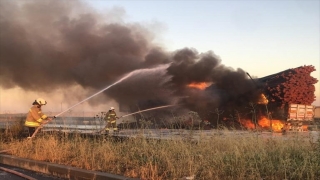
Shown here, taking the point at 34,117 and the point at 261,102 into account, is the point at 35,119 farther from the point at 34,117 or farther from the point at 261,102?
the point at 261,102

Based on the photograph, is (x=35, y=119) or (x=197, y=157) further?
(x=35, y=119)

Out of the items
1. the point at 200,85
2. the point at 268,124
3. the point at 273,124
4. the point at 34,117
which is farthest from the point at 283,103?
the point at 34,117

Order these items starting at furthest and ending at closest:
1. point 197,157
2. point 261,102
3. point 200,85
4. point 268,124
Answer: point 200,85 → point 261,102 → point 268,124 → point 197,157

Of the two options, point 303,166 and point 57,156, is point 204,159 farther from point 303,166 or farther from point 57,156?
point 57,156

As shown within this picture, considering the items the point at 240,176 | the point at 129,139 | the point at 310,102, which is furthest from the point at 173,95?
the point at 240,176

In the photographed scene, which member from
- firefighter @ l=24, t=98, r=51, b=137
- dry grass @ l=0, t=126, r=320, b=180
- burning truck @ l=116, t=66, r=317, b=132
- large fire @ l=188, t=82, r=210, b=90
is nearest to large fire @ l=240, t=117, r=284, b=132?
burning truck @ l=116, t=66, r=317, b=132

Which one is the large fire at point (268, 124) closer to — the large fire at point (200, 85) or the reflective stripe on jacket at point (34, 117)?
the large fire at point (200, 85)

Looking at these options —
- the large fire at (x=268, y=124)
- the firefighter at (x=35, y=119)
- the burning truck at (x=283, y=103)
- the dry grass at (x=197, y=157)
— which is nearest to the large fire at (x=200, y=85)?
the burning truck at (x=283, y=103)

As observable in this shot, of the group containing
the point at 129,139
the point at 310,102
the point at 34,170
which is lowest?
the point at 34,170

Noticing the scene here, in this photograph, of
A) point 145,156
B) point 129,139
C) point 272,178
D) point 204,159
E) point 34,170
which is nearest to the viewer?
point 272,178

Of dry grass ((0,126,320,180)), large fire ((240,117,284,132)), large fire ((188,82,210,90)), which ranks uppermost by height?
large fire ((188,82,210,90))

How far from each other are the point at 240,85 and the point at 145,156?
1285 cm

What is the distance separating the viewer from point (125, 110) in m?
23.3

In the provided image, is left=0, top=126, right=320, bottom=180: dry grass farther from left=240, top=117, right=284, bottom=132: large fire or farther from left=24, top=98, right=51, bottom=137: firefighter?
left=240, top=117, right=284, bottom=132: large fire
